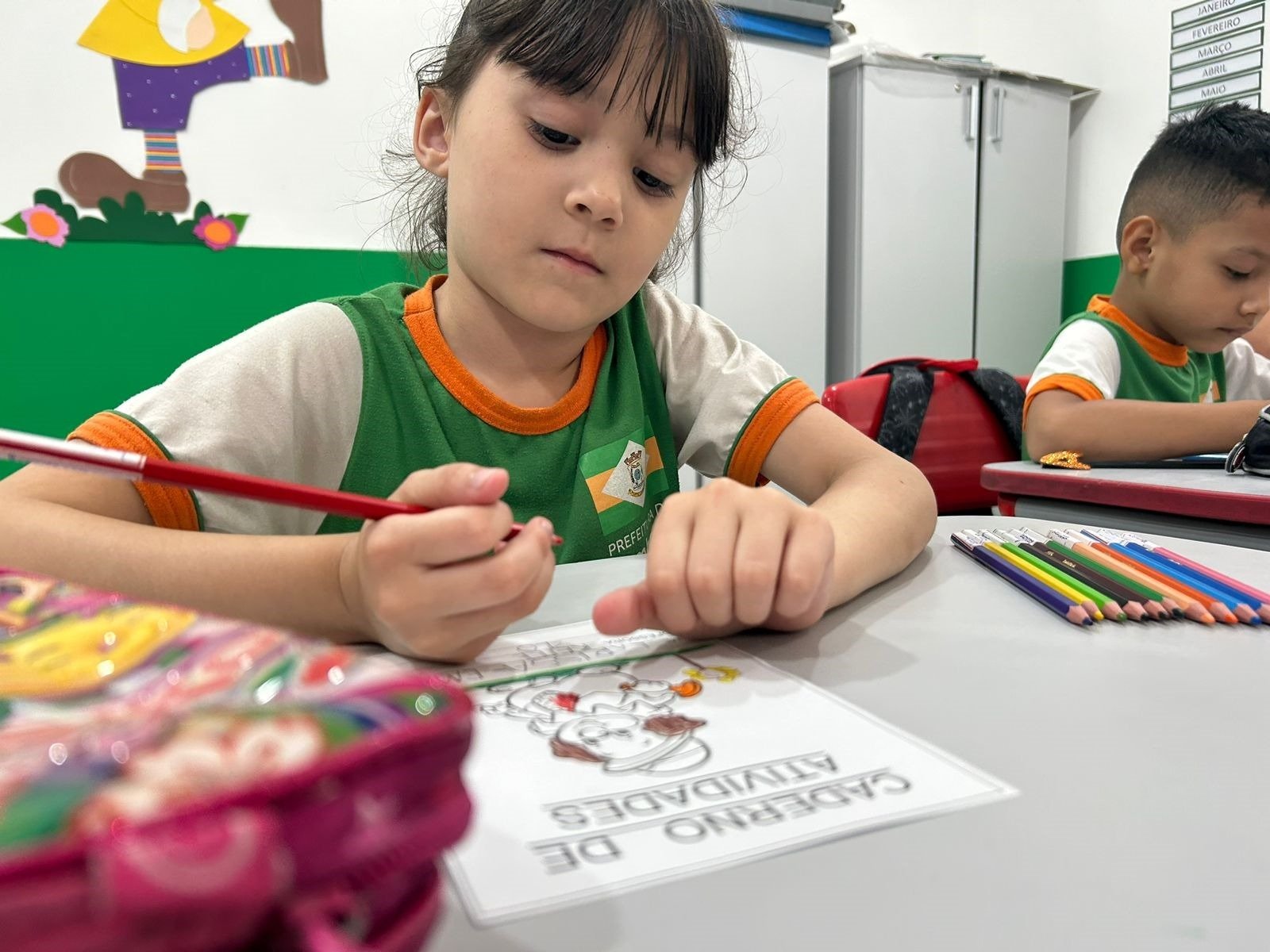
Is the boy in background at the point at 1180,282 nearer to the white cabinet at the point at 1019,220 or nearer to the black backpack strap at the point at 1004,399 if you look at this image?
the black backpack strap at the point at 1004,399

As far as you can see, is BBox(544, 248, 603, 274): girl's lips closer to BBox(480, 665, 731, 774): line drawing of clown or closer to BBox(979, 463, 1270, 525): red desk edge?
BBox(480, 665, 731, 774): line drawing of clown

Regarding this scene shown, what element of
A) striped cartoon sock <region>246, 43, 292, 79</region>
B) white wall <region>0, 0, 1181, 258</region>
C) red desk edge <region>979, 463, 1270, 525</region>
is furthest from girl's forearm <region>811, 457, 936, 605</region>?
striped cartoon sock <region>246, 43, 292, 79</region>

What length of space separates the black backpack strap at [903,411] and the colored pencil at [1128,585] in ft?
2.11

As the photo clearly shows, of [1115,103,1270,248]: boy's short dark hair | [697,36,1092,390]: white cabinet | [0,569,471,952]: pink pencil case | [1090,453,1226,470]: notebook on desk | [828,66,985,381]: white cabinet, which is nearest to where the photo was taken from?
[0,569,471,952]: pink pencil case

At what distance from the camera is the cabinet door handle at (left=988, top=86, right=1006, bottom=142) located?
100 inches

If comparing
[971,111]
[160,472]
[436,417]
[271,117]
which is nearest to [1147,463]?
[436,417]

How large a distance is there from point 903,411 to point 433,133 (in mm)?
735

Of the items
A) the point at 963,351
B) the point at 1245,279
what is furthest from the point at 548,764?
the point at 963,351

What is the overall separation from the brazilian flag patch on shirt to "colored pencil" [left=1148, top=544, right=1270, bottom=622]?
16.0 inches

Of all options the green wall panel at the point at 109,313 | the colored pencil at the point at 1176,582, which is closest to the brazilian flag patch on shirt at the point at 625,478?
the colored pencil at the point at 1176,582

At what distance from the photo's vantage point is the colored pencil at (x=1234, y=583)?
17.6 inches

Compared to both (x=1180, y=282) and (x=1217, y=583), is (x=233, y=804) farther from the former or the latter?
(x=1180, y=282)

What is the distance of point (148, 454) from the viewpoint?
548 millimetres

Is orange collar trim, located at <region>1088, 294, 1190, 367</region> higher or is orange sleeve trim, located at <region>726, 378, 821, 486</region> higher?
orange collar trim, located at <region>1088, 294, 1190, 367</region>
